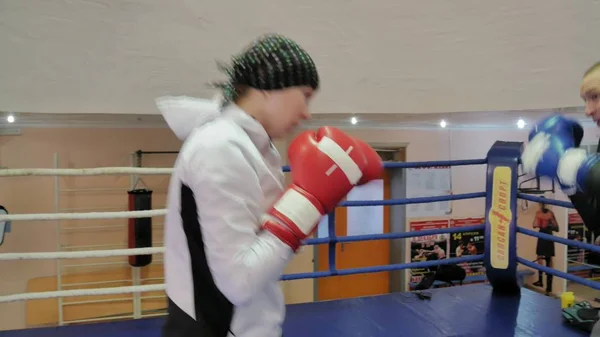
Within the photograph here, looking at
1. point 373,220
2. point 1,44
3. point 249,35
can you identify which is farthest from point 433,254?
point 1,44

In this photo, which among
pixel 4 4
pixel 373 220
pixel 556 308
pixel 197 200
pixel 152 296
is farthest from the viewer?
pixel 373 220

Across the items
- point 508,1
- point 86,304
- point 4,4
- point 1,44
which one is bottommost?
point 86,304

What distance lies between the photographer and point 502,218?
2.13 metres

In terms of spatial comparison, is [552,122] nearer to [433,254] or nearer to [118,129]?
[118,129]

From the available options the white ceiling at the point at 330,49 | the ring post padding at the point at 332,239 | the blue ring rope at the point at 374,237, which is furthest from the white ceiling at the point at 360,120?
the ring post padding at the point at 332,239

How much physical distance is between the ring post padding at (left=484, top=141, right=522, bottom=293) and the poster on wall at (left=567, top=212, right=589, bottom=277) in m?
4.63

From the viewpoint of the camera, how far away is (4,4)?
183 cm

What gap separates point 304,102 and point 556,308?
173 cm

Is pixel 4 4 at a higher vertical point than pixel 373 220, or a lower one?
higher

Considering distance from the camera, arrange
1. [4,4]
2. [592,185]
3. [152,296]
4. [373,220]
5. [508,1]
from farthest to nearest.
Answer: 1. [373,220]
2. [152,296]
3. [508,1]
4. [4,4]
5. [592,185]

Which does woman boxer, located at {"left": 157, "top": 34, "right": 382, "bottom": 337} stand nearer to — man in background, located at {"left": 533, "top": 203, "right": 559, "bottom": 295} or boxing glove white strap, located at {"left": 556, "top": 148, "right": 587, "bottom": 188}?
boxing glove white strap, located at {"left": 556, "top": 148, "right": 587, "bottom": 188}

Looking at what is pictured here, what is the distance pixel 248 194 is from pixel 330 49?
5.41 ft

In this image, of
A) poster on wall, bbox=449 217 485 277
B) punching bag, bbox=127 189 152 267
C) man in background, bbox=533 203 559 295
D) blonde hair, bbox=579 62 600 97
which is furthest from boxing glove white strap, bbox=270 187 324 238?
man in background, bbox=533 203 559 295

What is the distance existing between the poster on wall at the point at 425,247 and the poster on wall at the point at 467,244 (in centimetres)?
12
